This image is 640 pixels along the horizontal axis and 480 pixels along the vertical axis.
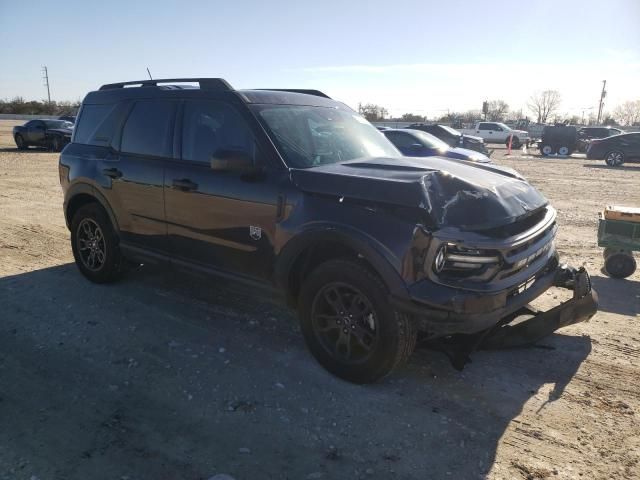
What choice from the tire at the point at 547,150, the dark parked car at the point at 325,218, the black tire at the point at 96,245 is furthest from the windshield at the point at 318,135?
the tire at the point at 547,150

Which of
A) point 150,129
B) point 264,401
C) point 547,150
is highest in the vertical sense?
point 150,129

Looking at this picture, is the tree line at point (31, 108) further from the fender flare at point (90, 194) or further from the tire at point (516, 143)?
the fender flare at point (90, 194)

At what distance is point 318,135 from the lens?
4082mm

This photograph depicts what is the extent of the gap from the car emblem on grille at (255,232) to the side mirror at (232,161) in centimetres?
43

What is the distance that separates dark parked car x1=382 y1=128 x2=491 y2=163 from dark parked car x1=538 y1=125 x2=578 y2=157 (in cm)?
1808

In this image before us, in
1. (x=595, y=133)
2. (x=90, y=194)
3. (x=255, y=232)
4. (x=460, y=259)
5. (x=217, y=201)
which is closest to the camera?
(x=460, y=259)

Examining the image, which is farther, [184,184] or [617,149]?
[617,149]

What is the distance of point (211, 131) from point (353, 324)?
202cm

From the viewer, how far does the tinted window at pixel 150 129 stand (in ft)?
14.4

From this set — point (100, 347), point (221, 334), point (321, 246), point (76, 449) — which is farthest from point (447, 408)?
point (100, 347)

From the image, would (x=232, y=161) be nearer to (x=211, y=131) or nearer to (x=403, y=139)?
(x=211, y=131)

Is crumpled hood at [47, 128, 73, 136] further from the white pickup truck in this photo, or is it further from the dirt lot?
the white pickup truck

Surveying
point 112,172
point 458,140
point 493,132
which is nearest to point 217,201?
point 112,172

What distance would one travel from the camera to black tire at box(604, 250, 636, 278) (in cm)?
551
